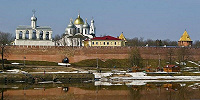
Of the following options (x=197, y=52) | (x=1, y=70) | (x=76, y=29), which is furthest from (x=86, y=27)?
(x=1, y=70)

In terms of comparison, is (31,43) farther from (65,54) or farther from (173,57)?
(173,57)

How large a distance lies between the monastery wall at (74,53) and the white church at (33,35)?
3303 mm

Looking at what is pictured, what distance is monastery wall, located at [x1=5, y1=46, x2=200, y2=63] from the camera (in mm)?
73062

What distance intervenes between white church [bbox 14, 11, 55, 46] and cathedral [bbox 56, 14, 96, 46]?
746 cm

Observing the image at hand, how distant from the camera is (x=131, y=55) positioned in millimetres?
72062

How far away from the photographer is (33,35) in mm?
79188

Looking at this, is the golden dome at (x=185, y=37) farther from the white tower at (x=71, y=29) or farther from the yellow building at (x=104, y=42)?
the white tower at (x=71, y=29)

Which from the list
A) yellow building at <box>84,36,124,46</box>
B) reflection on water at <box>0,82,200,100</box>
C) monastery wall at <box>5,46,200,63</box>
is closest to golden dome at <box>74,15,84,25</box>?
yellow building at <box>84,36,124,46</box>

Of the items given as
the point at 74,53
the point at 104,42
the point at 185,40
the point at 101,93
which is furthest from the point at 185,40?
the point at 101,93

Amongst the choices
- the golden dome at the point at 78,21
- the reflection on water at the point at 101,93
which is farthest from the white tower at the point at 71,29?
the reflection on water at the point at 101,93

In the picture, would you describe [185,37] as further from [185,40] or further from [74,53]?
[74,53]

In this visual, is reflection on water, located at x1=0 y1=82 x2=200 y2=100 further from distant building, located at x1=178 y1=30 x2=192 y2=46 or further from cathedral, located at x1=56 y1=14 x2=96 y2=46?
distant building, located at x1=178 y1=30 x2=192 y2=46

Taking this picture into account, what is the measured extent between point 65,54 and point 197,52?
25.6 meters

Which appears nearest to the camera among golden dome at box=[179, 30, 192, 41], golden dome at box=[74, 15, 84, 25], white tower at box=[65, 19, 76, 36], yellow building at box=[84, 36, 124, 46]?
yellow building at box=[84, 36, 124, 46]
